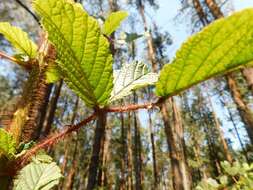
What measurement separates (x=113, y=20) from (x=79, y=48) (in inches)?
13.6

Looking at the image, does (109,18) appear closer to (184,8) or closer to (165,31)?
(184,8)

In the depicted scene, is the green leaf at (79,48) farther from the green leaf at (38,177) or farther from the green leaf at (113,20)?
the green leaf at (113,20)

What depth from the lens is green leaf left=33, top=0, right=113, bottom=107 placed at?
0.32 metres

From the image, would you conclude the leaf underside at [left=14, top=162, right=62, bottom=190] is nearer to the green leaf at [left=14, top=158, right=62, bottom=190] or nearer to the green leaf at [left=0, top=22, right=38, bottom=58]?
the green leaf at [left=14, top=158, right=62, bottom=190]

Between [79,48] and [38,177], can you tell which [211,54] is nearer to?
[79,48]

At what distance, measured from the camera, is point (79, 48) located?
1.13 ft

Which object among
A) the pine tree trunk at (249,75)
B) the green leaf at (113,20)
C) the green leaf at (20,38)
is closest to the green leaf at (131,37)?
the green leaf at (113,20)

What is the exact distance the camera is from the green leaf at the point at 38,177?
50cm

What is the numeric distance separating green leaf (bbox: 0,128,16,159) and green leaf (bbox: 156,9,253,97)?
201 mm

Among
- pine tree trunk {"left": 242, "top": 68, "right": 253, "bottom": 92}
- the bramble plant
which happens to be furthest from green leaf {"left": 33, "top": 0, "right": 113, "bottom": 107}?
pine tree trunk {"left": 242, "top": 68, "right": 253, "bottom": 92}

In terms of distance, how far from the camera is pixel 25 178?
0.52 m

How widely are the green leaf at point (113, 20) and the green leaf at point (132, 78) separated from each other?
22 cm

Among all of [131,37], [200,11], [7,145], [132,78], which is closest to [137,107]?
[132,78]

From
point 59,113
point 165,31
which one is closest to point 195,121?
point 165,31
